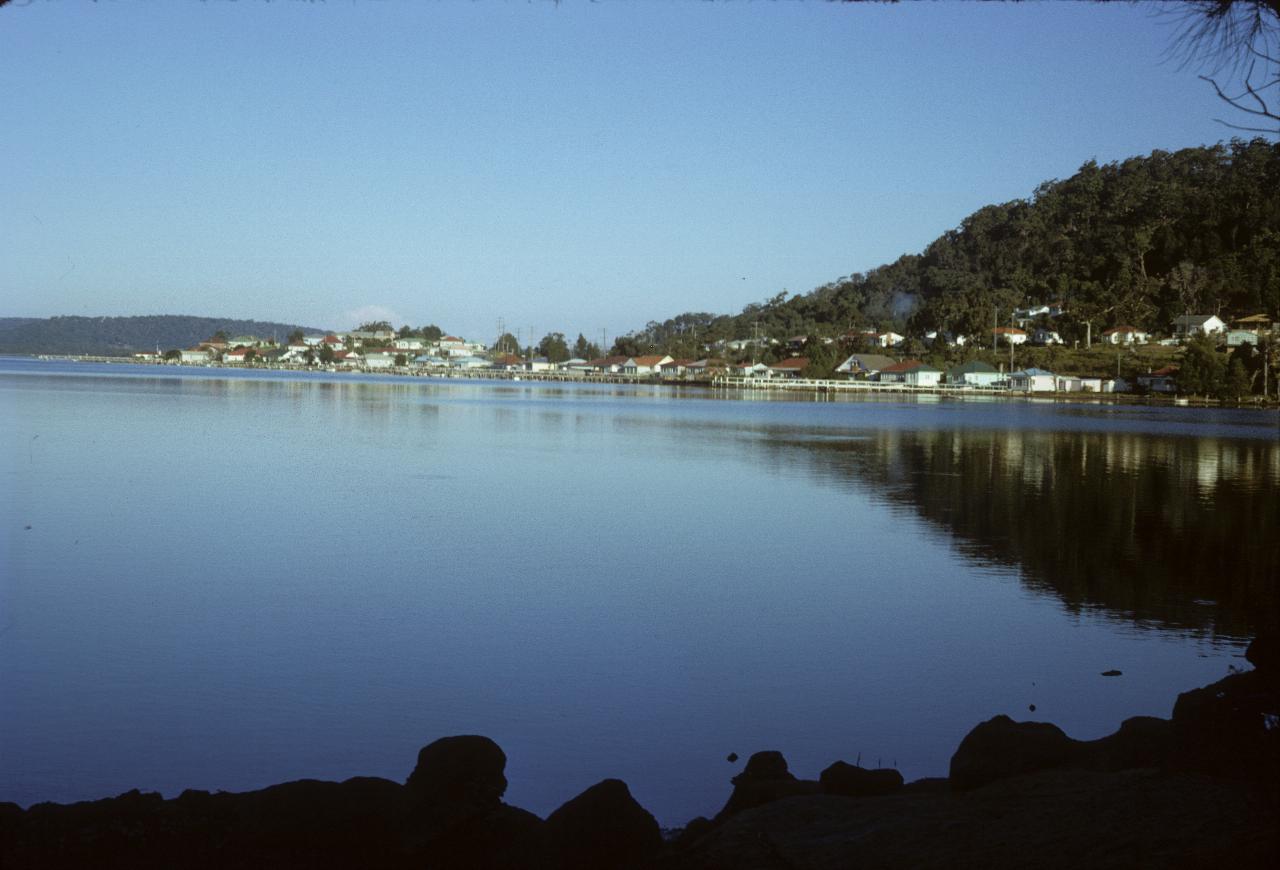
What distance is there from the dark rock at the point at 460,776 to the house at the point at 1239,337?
247 feet

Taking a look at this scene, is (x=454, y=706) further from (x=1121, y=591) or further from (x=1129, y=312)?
(x=1129, y=312)

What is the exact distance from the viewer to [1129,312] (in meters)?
81.7

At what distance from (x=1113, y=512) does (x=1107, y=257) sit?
78.5 meters

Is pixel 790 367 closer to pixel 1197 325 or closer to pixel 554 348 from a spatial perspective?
pixel 1197 325

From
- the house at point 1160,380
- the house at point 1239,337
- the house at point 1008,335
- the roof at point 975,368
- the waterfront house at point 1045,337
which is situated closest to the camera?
the house at point 1160,380

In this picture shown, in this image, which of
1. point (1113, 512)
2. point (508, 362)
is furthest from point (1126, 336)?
point (508, 362)

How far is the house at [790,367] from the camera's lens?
97000mm

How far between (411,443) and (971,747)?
24.2 metres

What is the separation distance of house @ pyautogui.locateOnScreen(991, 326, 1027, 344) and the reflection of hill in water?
179 ft

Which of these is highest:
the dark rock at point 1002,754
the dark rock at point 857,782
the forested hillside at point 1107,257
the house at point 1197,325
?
the forested hillside at point 1107,257

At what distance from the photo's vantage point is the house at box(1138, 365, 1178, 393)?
66938 millimetres

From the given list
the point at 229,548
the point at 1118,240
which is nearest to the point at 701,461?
the point at 229,548

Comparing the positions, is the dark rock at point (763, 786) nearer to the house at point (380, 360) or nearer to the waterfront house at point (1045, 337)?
the waterfront house at point (1045, 337)

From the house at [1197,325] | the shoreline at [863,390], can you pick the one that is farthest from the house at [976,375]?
the house at [1197,325]
